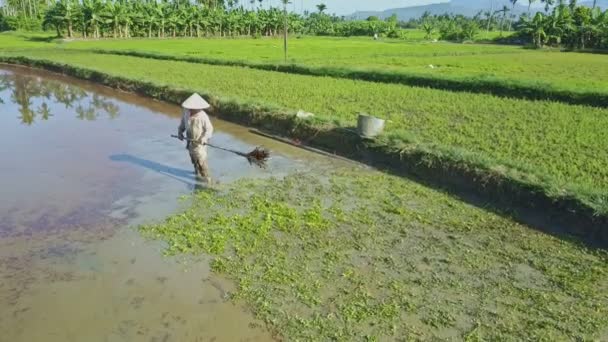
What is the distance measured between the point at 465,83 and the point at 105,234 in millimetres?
12783

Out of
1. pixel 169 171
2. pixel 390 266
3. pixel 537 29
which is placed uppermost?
pixel 537 29

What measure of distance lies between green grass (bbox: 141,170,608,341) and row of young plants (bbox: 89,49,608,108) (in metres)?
8.70

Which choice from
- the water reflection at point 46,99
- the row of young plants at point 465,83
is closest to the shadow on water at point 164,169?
the water reflection at point 46,99

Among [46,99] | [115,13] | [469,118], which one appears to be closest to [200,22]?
[115,13]

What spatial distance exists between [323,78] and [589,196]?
42.0 feet

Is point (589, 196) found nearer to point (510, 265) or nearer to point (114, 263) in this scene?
point (510, 265)

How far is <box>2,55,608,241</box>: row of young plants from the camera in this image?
5.68 m

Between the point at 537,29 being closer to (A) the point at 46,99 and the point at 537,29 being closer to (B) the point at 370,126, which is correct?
(A) the point at 46,99

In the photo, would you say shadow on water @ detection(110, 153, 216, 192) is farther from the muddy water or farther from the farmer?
the farmer

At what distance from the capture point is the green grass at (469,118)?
7133 millimetres

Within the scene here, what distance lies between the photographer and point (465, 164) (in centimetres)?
697

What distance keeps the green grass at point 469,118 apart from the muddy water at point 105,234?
2.42 metres

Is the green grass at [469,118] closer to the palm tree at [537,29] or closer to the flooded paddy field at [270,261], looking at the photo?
the flooded paddy field at [270,261]

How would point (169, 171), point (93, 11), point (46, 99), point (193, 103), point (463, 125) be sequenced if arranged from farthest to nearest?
point (93, 11) → point (46, 99) → point (463, 125) → point (169, 171) → point (193, 103)
